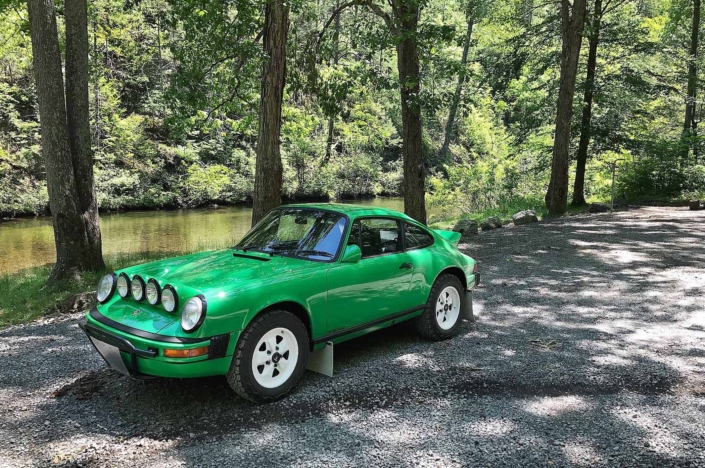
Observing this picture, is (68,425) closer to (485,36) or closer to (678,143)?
(678,143)

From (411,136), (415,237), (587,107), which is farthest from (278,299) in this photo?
(587,107)

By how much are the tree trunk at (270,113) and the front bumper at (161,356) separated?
599cm

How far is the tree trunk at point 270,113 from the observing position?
32.1 feet

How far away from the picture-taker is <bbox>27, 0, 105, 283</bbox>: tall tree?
8.27m

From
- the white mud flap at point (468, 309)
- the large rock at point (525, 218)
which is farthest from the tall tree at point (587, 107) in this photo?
the white mud flap at point (468, 309)

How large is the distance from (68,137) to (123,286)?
18.6ft

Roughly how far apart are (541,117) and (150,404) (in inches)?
732

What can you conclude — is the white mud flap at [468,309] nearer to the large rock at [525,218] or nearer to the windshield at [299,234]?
the windshield at [299,234]


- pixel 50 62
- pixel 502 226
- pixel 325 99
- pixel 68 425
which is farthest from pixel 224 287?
pixel 502 226

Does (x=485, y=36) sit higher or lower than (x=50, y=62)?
higher

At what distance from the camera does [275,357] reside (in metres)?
4.16

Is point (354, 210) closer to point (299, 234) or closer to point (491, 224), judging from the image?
point (299, 234)

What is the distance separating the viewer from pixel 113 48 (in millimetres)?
29781

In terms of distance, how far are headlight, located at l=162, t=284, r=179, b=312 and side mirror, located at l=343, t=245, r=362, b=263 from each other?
59.3 inches
